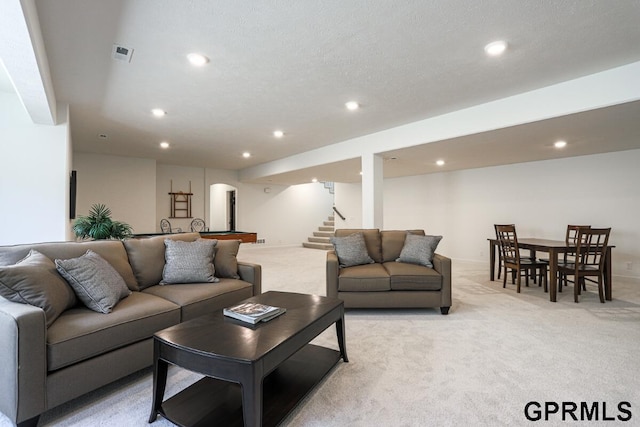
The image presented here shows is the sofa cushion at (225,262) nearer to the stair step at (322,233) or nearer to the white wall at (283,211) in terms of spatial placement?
the white wall at (283,211)

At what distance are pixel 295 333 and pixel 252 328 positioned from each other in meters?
0.25

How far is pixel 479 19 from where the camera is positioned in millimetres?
2113

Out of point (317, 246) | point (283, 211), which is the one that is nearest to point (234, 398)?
point (317, 246)

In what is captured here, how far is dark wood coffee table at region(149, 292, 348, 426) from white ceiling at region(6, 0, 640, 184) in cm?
199

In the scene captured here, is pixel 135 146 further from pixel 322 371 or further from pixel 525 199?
pixel 525 199

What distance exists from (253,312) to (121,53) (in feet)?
7.86

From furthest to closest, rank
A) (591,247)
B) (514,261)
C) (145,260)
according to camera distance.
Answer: (514,261) → (591,247) → (145,260)

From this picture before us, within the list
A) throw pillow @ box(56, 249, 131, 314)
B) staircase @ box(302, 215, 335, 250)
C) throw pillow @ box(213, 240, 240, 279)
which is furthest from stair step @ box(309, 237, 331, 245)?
throw pillow @ box(56, 249, 131, 314)

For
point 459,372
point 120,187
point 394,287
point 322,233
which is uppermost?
point 120,187

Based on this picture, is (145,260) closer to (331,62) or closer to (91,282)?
(91,282)

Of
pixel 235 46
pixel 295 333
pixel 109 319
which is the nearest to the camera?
pixel 295 333

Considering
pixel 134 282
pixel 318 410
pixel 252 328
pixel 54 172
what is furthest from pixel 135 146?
pixel 318 410

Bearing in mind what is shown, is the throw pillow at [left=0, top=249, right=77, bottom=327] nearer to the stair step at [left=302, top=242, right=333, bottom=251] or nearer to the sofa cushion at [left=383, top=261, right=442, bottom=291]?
the sofa cushion at [left=383, top=261, right=442, bottom=291]

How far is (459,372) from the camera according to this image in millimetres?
2086
